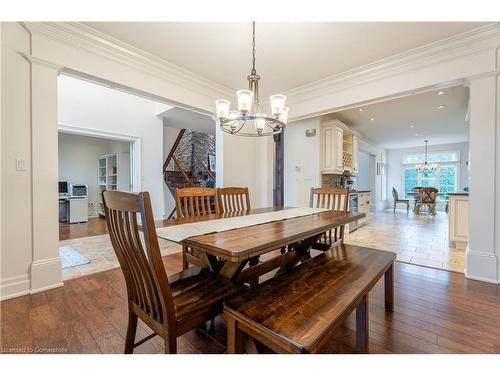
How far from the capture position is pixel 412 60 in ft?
8.84

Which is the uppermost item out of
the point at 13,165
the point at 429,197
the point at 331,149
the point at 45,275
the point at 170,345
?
the point at 331,149

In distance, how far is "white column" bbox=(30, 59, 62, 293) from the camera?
6.86 ft

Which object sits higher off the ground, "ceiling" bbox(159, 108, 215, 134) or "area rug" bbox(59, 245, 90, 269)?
"ceiling" bbox(159, 108, 215, 134)

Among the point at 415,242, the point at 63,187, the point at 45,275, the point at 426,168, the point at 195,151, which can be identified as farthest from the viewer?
the point at 426,168

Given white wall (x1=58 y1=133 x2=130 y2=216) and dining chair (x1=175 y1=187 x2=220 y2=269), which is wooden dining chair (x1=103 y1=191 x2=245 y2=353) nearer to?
dining chair (x1=175 y1=187 x2=220 y2=269)

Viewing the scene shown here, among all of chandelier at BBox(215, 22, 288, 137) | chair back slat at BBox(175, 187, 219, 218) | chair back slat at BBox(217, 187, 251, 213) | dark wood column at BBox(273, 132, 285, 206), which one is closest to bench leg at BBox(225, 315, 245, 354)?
chair back slat at BBox(175, 187, 219, 218)

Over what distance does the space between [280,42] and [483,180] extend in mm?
2516

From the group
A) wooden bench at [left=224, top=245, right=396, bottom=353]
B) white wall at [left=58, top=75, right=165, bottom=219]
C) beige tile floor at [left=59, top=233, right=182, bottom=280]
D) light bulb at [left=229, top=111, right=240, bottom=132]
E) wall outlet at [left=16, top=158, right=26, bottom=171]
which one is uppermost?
white wall at [left=58, top=75, right=165, bottom=219]

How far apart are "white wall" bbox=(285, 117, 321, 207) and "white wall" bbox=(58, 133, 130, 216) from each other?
444 cm

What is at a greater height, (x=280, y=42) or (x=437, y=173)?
(x=280, y=42)

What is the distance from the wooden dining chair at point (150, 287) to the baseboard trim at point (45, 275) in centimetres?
148

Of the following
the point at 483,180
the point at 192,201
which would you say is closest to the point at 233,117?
the point at 192,201

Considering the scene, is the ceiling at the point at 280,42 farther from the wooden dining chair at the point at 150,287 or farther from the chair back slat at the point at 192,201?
the wooden dining chair at the point at 150,287

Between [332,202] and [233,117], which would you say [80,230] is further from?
[332,202]
